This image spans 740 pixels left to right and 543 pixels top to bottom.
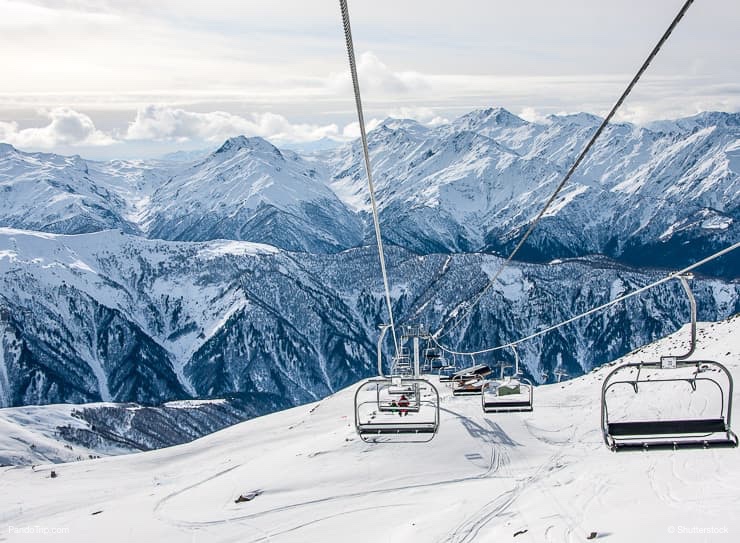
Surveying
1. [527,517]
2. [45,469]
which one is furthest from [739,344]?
[45,469]

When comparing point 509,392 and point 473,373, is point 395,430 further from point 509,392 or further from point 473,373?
point 473,373

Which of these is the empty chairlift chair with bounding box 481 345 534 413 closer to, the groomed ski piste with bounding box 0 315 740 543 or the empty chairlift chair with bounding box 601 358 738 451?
the empty chairlift chair with bounding box 601 358 738 451

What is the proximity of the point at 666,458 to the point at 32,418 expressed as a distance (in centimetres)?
17619

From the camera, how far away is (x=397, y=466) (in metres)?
59.8

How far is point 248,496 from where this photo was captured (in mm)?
58062

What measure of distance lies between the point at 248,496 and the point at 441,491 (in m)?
15.1

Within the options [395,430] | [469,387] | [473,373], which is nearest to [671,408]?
[473,373]

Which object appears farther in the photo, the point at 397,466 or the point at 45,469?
the point at 45,469

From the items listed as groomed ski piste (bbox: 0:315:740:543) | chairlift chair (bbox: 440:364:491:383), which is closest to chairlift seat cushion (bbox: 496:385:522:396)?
groomed ski piste (bbox: 0:315:740:543)

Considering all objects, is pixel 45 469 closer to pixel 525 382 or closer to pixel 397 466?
pixel 397 466

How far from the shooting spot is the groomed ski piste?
39906 mm

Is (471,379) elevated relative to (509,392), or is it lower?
lower

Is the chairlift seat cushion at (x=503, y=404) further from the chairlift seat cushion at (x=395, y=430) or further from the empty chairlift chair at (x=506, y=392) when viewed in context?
the chairlift seat cushion at (x=395, y=430)

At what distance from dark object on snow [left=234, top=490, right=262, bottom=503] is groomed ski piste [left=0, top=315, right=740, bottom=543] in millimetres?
193
